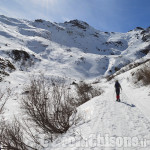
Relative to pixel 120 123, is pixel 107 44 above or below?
above

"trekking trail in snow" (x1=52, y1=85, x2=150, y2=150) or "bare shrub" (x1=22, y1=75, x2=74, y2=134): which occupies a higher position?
"bare shrub" (x1=22, y1=75, x2=74, y2=134)

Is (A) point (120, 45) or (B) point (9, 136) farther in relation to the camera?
(A) point (120, 45)

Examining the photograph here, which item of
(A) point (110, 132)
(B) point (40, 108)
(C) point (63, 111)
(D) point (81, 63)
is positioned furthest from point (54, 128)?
(D) point (81, 63)

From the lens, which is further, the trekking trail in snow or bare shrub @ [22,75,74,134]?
bare shrub @ [22,75,74,134]

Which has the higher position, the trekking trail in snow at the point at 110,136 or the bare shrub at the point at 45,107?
the bare shrub at the point at 45,107

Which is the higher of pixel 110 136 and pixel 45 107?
pixel 45 107

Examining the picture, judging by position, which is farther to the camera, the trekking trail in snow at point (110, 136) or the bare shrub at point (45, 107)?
the bare shrub at point (45, 107)

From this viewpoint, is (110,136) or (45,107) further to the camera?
(45,107)

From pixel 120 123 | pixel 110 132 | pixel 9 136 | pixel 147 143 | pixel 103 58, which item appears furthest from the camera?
pixel 103 58

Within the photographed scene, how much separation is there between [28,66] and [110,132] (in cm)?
6866

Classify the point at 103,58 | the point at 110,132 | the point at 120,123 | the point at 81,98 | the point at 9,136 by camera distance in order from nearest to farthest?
the point at 9,136, the point at 110,132, the point at 120,123, the point at 81,98, the point at 103,58

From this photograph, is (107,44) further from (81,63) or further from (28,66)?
(28,66)

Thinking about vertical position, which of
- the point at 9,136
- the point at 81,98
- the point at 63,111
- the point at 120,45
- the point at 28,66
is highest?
the point at 120,45

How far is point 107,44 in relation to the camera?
562 feet
